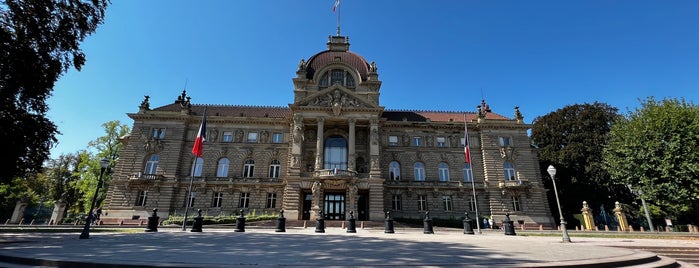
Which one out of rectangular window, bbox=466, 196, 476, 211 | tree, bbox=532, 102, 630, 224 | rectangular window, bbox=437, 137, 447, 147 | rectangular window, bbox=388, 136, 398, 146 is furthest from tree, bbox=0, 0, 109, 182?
tree, bbox=532, 102, 630, 224

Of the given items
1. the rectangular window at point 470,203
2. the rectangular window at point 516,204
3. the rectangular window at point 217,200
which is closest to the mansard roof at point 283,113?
the rectangular window at point 217,200

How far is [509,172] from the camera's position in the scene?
119 ft

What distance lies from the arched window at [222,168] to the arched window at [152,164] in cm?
656

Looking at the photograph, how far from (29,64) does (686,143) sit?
42.2 meters

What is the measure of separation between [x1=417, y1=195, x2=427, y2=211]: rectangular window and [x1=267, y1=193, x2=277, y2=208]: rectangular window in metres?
16.1

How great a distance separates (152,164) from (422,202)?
30.8 meters

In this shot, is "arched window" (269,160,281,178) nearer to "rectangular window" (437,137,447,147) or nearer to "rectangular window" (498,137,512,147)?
"rectangular window" (437,137,447,147)

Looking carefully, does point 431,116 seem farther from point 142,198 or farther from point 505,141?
point 142,198

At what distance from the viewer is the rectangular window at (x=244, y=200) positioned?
33969mm

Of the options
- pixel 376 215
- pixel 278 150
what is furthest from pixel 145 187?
pixel 376 215

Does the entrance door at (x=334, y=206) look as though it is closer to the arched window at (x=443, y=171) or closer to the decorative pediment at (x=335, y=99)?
the decorative pediment at (x=335, y=99)

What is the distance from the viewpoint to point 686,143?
22.7m

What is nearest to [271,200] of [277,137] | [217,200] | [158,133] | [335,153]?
[217,200]

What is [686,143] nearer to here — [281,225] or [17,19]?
[281,225]
